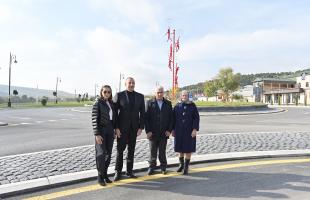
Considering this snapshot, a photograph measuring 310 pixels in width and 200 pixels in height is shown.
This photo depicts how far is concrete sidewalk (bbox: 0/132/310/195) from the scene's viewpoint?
20.6 ft

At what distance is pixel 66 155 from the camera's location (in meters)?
8.53

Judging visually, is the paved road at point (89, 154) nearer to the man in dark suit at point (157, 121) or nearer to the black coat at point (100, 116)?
the man in dark suit at point (157, 121)

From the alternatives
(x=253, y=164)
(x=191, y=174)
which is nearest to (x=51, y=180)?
(x=191, y=174)

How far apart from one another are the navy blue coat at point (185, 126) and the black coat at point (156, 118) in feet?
0.82

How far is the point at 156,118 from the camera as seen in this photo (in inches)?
280

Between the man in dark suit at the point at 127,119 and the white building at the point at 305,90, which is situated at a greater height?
the white building at the point at 305,90

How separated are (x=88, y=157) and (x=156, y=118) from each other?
7.10 ft

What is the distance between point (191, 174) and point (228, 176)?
70 cm

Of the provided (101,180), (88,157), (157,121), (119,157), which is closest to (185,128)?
(157,121)

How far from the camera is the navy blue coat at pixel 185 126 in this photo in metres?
7.15

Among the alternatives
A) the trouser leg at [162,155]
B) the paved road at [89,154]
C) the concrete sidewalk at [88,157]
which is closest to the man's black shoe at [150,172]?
the trouser leg at [162,155]

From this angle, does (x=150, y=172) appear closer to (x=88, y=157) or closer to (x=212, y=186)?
(x=212, y=186)

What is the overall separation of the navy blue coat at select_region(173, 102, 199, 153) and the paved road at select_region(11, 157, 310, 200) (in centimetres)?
55

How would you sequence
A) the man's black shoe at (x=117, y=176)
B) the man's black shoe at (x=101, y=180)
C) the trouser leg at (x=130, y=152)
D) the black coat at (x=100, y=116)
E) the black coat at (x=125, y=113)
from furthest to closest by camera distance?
the trouser leg at (x=130, y=152)
the black coat at (x=125, y=113)
the man's black shoe at (x=117, y=176)
the black coat at (x=100, y=116)
the man's black shoe at (x=101, y=180)
